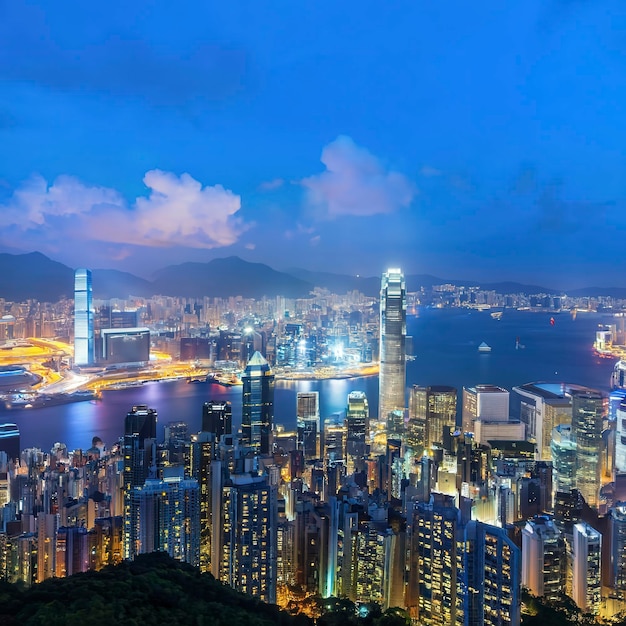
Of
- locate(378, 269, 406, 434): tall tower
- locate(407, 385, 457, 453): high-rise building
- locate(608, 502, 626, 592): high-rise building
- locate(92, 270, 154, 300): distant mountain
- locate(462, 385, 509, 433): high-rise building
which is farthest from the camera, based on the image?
locate(378, 269, 406, 434): tall tower

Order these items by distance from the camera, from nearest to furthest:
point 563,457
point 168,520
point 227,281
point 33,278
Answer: point 168,520 → point 563,457 → point 33,278 → point 227,281

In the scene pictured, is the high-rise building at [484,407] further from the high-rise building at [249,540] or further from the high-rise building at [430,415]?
the high-rise building at [249,540]

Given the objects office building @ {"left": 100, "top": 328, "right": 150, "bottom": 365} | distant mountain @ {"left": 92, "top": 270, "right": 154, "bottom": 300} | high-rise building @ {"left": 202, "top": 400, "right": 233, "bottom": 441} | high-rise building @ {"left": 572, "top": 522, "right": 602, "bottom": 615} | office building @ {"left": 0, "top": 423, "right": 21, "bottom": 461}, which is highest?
distant mountain @ {"left": 92, "top": 270, "right": 154, "bottom": 300}

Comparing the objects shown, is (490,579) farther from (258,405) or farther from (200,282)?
(200,282)

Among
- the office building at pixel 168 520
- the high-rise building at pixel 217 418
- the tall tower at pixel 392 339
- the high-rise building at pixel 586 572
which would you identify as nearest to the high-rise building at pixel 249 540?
the office building at pixel 168 520

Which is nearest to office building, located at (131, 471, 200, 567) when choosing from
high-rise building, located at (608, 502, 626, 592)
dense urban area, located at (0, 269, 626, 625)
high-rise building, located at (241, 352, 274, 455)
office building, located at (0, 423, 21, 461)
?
dense urban area, located at (0, 269, 626, 625)

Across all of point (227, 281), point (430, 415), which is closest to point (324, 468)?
point (430, 415)

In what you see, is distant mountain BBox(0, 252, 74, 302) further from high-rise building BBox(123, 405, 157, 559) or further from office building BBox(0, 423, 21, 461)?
high-rise building BBox(123, 405, 157, 559)
